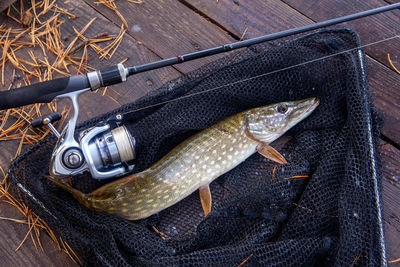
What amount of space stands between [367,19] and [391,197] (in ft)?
3.84

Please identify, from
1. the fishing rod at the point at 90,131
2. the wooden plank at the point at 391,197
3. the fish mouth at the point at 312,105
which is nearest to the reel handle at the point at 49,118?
the fishing rod at the point at 90,131

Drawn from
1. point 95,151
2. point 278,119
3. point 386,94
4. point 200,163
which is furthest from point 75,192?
point 386,94

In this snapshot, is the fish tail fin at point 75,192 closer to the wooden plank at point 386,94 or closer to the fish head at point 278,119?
the fish head at point 278,119

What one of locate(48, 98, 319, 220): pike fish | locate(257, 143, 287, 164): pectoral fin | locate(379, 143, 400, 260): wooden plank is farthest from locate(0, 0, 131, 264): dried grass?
locate(379, 143, 400, 260): wooden plank

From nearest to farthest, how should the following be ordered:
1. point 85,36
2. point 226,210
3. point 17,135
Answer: point 226,210
point 17,135
point 85,36

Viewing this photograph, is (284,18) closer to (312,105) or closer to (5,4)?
(312,105)

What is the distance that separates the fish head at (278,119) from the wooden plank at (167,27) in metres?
0.61

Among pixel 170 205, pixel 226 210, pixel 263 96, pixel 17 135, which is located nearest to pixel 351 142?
pixel 263 96

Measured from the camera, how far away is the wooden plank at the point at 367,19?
2.33 m

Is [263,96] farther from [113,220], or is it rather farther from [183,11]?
[113,220]

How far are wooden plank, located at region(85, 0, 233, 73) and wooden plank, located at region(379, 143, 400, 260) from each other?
1.23 meters

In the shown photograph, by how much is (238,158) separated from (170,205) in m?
0.47

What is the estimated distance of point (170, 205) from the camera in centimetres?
198

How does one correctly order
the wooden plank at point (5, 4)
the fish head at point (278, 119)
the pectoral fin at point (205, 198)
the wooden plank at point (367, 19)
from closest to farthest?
the pectoral fin at point (205, 198), the fish head at point (278, 119), the wooden plank at point (5, 4), the wooden plank at point (367, 19)
